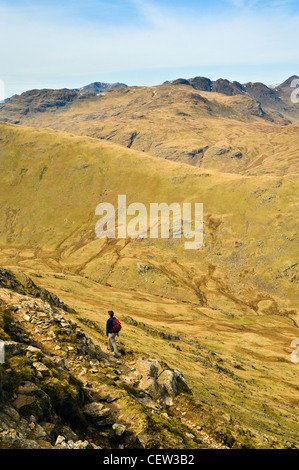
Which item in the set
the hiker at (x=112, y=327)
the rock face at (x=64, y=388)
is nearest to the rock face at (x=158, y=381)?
the rock face at (x=64, y=388)

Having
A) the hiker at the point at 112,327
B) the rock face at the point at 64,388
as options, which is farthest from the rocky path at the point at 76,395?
the hiker at the point at 112,327

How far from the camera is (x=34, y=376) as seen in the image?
16.3 m

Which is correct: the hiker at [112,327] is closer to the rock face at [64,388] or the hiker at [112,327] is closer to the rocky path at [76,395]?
the rocky path at [76,395]

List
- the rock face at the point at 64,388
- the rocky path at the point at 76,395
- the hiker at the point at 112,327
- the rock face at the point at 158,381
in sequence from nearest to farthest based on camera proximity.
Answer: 1. the rock face at the point at 64,388
2. the rocky path at the point at 76,395
3. the rock face at the point at 158,381
4. the hiker at the point at 112,327

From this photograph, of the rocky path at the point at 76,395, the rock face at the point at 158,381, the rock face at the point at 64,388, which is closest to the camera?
the rock face at the point at 64,388

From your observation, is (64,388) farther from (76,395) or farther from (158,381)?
(158,381)

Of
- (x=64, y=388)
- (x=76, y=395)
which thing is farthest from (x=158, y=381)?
(x=64, y=388)

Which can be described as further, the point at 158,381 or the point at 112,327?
the point at 112,327

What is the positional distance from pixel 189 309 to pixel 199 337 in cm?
4047

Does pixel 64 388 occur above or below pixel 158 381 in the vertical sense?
above

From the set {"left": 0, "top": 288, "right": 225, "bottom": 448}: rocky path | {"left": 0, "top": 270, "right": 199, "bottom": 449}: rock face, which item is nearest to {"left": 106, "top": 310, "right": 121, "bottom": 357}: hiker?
{"left": 0, "top": 288, "right": 225, "bottom": 448}: rocky path

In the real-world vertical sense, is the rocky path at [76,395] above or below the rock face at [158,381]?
above

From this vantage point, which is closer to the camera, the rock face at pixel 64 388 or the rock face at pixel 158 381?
the rock face at pixel 64 388
